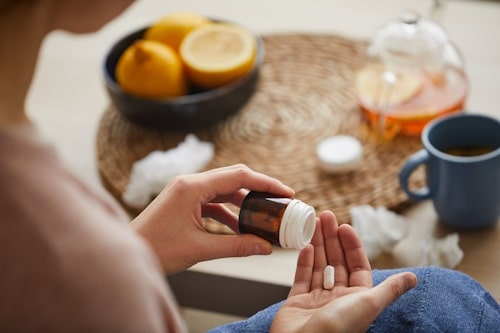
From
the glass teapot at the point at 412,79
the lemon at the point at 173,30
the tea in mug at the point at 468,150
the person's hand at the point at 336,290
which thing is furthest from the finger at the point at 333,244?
the lemon at the point at 173,30

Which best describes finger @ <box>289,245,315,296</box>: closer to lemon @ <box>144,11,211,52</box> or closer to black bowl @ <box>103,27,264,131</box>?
black bowl @ <box>103,27,264,131</box>

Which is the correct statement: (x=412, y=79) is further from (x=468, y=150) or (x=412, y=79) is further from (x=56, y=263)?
(x=56, y=263)

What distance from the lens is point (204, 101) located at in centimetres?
113

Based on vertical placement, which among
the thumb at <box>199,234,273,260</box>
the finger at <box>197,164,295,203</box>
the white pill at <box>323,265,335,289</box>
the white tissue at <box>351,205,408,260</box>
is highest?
the finger at <box>197,164,295,203</box>

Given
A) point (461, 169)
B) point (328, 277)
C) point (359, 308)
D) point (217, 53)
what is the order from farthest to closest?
point (217, 53), point (461, 169), point (328, 277), point (359, 308)

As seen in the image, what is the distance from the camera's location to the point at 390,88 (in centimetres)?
115

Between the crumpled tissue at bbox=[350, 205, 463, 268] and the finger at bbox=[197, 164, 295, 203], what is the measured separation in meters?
0.22

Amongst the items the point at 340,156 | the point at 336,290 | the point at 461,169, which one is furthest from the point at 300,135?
the point at 336,290

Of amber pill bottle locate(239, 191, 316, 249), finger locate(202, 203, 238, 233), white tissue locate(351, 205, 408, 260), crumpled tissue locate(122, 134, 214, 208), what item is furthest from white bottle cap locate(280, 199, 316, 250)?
crumpled tissue locate(122, 134, 214, 208)

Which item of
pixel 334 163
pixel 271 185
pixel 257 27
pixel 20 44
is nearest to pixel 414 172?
pixel 334 163

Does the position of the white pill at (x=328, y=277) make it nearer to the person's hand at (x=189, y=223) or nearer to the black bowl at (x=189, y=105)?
the person's hand at (x=189, y=223)

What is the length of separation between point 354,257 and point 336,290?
46 millimetres

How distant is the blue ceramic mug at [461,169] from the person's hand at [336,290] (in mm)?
186

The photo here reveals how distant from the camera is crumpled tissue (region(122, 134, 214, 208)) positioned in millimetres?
1067
